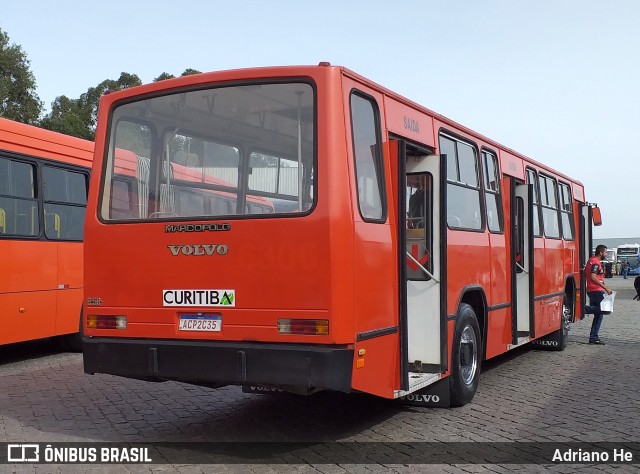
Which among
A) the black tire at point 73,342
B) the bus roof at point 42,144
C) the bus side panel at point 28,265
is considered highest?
the bus roof at point 42,144

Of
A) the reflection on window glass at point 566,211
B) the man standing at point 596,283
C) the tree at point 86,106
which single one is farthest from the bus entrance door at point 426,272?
the tree at point 86,106

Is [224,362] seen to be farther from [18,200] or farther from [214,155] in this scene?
[18,200]

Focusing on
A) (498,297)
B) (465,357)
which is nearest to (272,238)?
(465,357)

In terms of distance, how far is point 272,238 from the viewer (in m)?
5.65

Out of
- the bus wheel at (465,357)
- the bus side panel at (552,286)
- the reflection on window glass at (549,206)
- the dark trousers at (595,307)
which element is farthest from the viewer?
the dark trousers at (595,307)

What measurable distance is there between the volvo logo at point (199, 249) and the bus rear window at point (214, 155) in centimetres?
26

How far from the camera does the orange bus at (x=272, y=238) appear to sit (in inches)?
218

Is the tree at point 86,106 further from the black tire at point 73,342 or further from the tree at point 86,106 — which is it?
the black tire at point 73,342

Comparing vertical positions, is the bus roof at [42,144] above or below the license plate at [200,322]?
above

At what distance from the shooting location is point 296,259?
5.56m

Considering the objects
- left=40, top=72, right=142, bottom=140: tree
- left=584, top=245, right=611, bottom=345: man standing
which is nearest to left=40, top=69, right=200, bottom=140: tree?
left=40, top=72, right=142, bottom=140: tree

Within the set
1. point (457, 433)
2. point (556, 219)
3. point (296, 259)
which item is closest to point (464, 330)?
point (457, 433)

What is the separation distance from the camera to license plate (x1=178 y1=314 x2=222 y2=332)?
5.85 meters

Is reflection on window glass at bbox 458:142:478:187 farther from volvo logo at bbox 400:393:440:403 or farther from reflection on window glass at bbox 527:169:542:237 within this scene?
reflection on window glass at bbox 527:169:542:237
